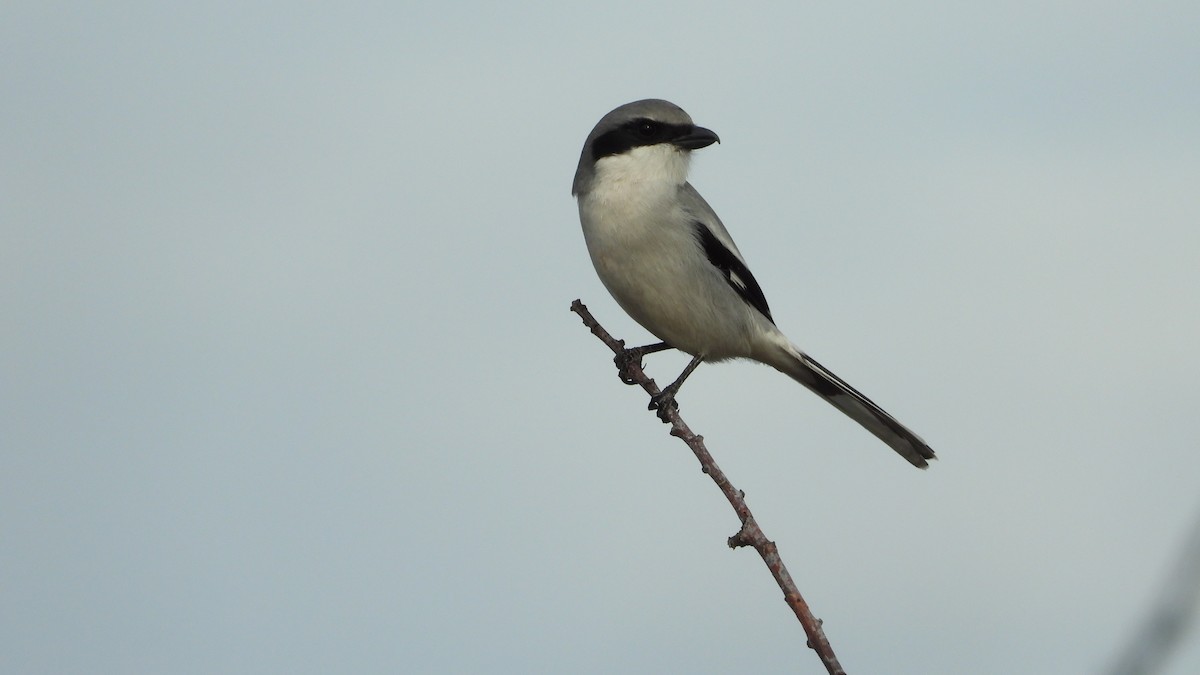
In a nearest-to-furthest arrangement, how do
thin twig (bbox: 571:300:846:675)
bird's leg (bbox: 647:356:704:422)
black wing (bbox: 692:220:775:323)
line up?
thin twig (bbox: 571:300:846:675), bird's leg (bbox: 647:356:704:422), black wing (bbox: 692:220:775:323)

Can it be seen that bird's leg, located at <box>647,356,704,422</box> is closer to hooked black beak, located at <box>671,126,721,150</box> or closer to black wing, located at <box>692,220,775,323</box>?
black wing, located at <box>692,220,775,323</box>

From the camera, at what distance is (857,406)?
20.9 feet

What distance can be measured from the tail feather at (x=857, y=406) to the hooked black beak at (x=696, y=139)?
1.19 meters

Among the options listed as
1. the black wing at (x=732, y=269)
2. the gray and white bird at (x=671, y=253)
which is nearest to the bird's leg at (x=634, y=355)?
the gray and white bird at (x=671, y=253)

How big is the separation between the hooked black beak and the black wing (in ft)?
1.28

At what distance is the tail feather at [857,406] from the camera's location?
241 inches

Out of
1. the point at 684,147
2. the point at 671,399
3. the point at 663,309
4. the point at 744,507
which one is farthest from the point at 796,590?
the point at 684,147

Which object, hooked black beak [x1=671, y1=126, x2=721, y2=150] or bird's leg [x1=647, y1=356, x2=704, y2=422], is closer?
bird's leg [x1=647, y1=356, x2=704, y2=422]

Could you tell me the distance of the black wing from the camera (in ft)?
20.2

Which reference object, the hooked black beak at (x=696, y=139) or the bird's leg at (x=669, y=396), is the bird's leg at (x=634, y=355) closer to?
the bird's leg at (x=669, y=396)

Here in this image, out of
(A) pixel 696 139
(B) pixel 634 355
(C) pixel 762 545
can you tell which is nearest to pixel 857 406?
(B) pixel 634 355

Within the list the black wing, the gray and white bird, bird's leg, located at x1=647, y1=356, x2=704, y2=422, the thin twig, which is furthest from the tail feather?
the thin twig

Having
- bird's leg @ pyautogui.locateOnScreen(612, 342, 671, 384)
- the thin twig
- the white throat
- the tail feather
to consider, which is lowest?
the thin twig

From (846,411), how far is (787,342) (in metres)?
0.48
